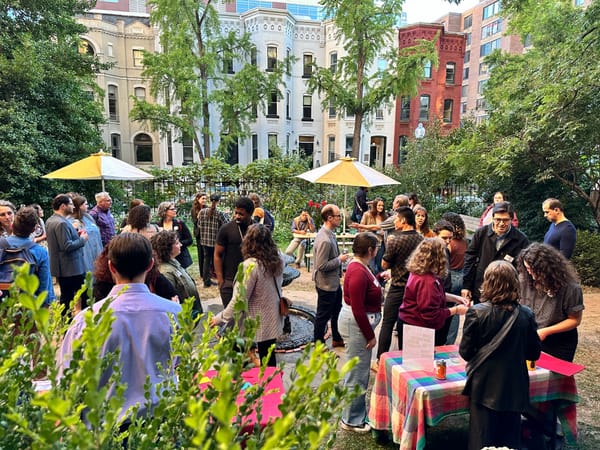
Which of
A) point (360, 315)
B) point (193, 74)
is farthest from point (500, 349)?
point (193, 74)

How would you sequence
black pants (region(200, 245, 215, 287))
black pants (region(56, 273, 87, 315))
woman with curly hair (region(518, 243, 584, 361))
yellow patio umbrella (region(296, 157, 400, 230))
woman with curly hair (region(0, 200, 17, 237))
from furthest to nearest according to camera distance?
black pants (region(200, 245, 215, 287))
yellow patio umbrella (region(296, 157, 400, 230))
black pants (region(56, 273, 87, 315))
woman with curly hair (region(0, 200, 17, 237))
woman with curly hair (region(518, 243, 584, 361))

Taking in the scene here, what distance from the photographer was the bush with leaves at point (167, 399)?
2.54ft

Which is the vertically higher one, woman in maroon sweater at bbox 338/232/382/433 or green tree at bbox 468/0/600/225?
green tree at bbox 468/0/600/225

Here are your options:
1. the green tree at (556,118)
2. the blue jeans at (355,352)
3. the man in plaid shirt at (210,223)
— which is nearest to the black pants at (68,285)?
the man in plaid shirt at (210,223)

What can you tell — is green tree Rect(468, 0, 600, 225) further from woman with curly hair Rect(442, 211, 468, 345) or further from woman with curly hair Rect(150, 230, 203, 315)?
woman with curly hair Rect(150, 230, 203, 315)

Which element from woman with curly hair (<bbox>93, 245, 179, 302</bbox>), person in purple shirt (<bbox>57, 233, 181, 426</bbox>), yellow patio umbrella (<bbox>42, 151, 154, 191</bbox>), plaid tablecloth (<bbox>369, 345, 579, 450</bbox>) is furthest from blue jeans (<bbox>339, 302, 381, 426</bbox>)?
yellow patio umbrella (<bbox>42, 151, 154, 191</bbox>)

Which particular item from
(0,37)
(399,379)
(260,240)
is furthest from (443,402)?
(0,37)

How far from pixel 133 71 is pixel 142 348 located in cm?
3414

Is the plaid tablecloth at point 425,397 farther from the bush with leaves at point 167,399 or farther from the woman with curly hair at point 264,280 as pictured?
the bush with leaves at point 167,399

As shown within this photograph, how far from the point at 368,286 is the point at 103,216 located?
514 cm

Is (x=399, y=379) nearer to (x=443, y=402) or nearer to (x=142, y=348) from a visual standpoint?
(x=443, y=402)

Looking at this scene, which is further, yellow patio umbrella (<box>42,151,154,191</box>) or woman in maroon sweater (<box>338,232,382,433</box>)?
yellow patio umbrella (<box>42,151,154,191</box>)

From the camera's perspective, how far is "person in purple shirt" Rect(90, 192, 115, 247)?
6773mm

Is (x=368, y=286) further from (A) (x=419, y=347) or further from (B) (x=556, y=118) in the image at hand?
(B) (x=556, y=118)
